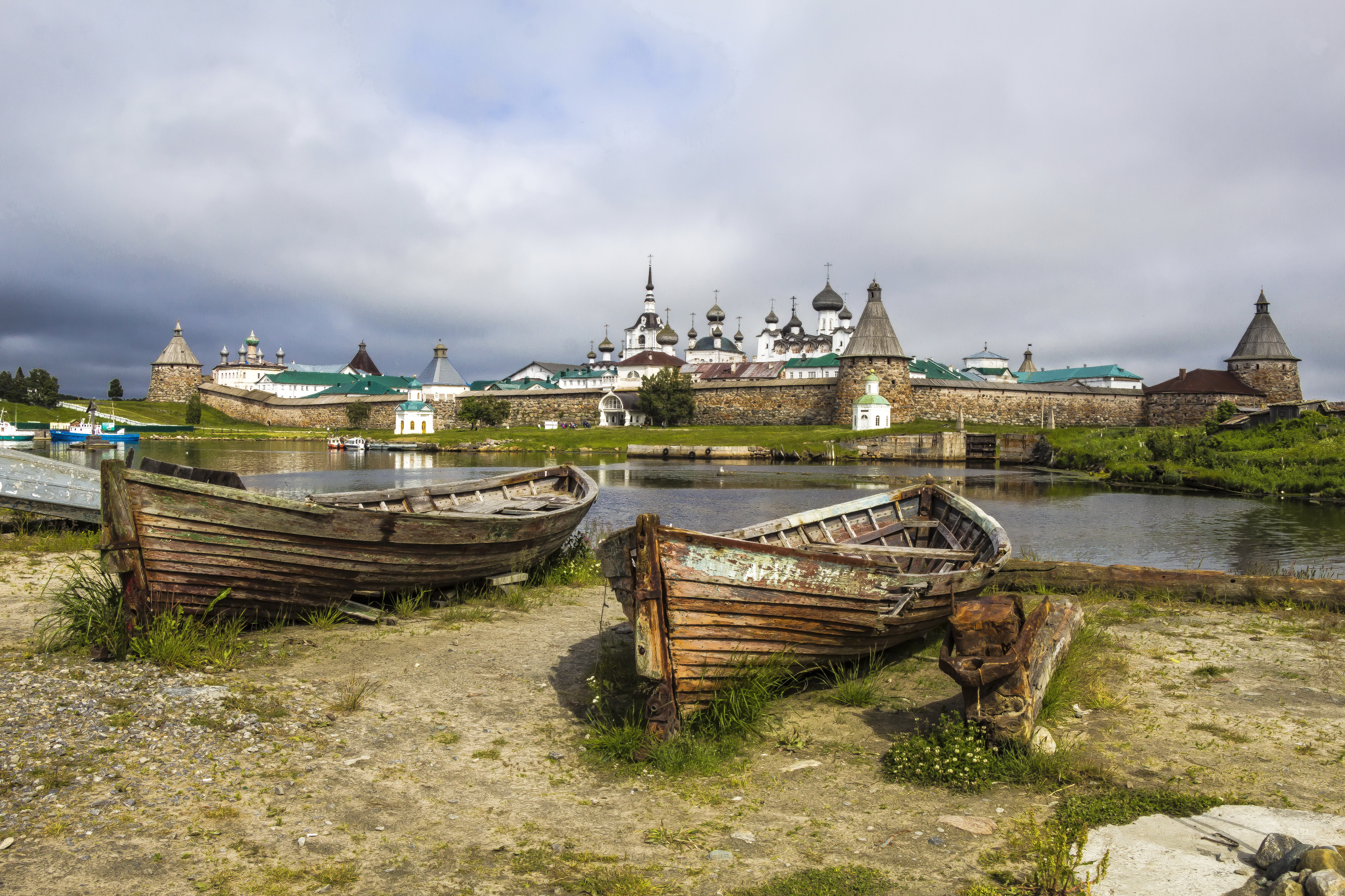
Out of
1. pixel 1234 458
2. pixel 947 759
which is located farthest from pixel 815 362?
pixel 947 759

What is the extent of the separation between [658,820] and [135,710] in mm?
3556

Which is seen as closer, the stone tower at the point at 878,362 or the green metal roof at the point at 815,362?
the stone tower at the point at 878,362

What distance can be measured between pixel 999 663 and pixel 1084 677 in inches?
78.3

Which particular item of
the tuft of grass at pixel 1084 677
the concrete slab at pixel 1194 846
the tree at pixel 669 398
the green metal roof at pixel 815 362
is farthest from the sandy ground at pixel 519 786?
the green metal roof at pixel 815 362

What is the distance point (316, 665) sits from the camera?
706 centimetres

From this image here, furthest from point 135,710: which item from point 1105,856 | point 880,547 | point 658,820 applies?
point 880,547

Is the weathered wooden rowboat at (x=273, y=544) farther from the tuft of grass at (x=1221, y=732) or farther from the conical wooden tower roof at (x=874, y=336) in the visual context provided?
the conical wooden tower roof at (x=874, y=336)

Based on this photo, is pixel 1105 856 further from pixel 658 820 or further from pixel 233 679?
pixel 233 679

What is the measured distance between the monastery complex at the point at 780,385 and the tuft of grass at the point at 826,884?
48.7 m

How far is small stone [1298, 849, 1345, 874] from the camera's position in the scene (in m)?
3.22

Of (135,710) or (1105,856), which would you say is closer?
(1105,856)

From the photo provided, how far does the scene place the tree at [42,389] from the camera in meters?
96.8

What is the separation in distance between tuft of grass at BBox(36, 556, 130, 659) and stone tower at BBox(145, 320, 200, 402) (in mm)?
129787

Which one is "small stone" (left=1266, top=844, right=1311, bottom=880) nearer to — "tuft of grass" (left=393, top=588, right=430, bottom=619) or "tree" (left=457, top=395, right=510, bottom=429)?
"tuft of grass" (left=393, top=588, right=430, bottom=619)
